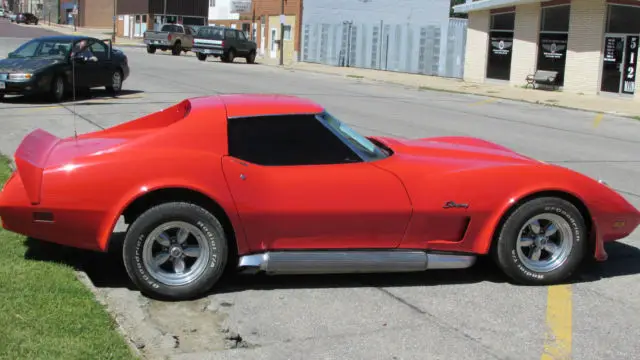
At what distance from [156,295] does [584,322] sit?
2.79 metres

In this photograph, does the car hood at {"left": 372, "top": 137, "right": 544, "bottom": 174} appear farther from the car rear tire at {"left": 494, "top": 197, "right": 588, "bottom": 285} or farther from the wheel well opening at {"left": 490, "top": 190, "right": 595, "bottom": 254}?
→ the car rear tire at {"left": 494, "top": 197, "right": 588, "bottom": 285}

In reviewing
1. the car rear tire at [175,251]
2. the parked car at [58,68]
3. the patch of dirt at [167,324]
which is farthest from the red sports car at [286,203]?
the parked car at [58,68]

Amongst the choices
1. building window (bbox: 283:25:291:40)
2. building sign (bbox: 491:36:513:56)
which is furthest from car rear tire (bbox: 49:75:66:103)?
building window (bbox: 283:25:291:40)

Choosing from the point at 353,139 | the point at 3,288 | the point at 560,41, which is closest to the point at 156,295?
the point at 3,288

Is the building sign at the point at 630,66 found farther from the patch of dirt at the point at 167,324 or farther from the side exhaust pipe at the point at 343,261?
the patch of dirt at the point at 167,324

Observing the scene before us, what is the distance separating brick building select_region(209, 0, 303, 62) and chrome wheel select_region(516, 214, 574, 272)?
41919 millimetres

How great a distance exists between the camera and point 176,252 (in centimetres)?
489

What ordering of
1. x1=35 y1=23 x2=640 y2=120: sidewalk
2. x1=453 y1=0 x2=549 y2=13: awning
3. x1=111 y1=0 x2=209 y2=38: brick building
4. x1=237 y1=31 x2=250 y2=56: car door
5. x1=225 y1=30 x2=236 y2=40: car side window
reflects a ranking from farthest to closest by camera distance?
x1=111 y1=0 x2=209 y2=38: brick building
x1=237 y1=31 x2=250 y2=56: car door
x1=225 y1=30 x2=236 y2=40: car side window
x1=453 y1=0 x2=549 y2=13: awning
x1=35 y1=23 x2=640 y2=120: sidewalk

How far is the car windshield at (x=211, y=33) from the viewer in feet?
131

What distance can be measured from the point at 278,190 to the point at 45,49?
1427 cm

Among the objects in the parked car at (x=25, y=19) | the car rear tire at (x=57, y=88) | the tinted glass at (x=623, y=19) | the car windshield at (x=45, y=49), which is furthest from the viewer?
the parked car at (x=25, y=19)

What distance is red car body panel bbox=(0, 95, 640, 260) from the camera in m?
4.83

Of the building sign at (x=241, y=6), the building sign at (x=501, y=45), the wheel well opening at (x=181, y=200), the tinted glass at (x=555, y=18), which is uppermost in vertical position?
the building sign at (x=241, y=6)

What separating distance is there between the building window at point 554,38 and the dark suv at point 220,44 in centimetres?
1772
